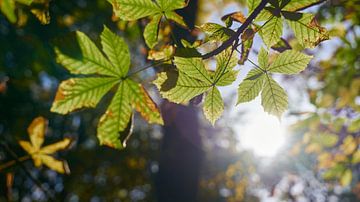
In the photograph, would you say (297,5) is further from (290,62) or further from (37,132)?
(37,132)

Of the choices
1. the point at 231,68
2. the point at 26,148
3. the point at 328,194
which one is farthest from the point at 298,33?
the point at 328,194

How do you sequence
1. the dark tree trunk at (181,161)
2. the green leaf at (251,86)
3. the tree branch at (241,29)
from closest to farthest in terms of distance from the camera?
the tree branch at (241,29) → the green leaf at (251,86) → the dark tree trunk at (181,161)

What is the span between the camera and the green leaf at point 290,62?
29.6 inches

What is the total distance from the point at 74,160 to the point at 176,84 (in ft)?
44.4

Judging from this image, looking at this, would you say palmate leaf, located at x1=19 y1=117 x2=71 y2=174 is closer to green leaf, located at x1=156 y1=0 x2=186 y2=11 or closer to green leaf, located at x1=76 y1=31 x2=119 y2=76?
green leaf, located at x1=76 y1=31 x2=119 y2=76

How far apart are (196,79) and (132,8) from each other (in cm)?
22

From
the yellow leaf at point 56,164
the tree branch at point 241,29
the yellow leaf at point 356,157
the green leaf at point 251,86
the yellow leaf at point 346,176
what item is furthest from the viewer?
the yellow leaf at point 346,176

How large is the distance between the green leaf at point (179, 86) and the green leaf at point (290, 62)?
0.16 metres

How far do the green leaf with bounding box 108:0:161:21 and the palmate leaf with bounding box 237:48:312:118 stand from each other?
0.92ft

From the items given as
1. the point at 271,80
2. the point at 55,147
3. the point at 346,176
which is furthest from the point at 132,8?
the point at 346,176

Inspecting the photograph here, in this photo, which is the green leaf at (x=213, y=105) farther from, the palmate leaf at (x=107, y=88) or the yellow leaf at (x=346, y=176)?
the yellow leaf at (x=346, y=176)

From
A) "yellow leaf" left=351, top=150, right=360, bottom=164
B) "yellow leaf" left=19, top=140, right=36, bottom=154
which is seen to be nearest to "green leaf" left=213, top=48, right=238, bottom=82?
"yellow leaf" left=19, top=140, right=36, bottom=154

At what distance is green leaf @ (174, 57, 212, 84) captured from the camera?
2.31 feet

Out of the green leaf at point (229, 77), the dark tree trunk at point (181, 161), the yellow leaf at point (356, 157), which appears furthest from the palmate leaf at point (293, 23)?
the dark tree trunk at point (181, 161)
